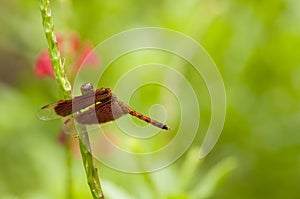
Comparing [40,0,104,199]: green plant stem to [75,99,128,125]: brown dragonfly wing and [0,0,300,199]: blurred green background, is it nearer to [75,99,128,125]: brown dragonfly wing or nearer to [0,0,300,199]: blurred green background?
[75,99,128,125]: brown dragonfly wing

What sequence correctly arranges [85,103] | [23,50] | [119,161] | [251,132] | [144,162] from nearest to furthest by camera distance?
[85,103] < [144,162] < [119,161] < [251,132] < [23,50]

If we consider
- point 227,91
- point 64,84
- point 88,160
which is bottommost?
point 88,160

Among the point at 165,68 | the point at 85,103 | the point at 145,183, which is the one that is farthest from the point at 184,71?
the point at 85,103

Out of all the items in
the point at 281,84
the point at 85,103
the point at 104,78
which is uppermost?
the point at 104,78

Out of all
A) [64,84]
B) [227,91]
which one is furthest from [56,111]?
[227,91]

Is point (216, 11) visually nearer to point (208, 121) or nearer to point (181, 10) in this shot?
point (181, 10)

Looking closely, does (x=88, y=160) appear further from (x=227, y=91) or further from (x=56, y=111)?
(x=227, y=91)

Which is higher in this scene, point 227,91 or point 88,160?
point 227,91
